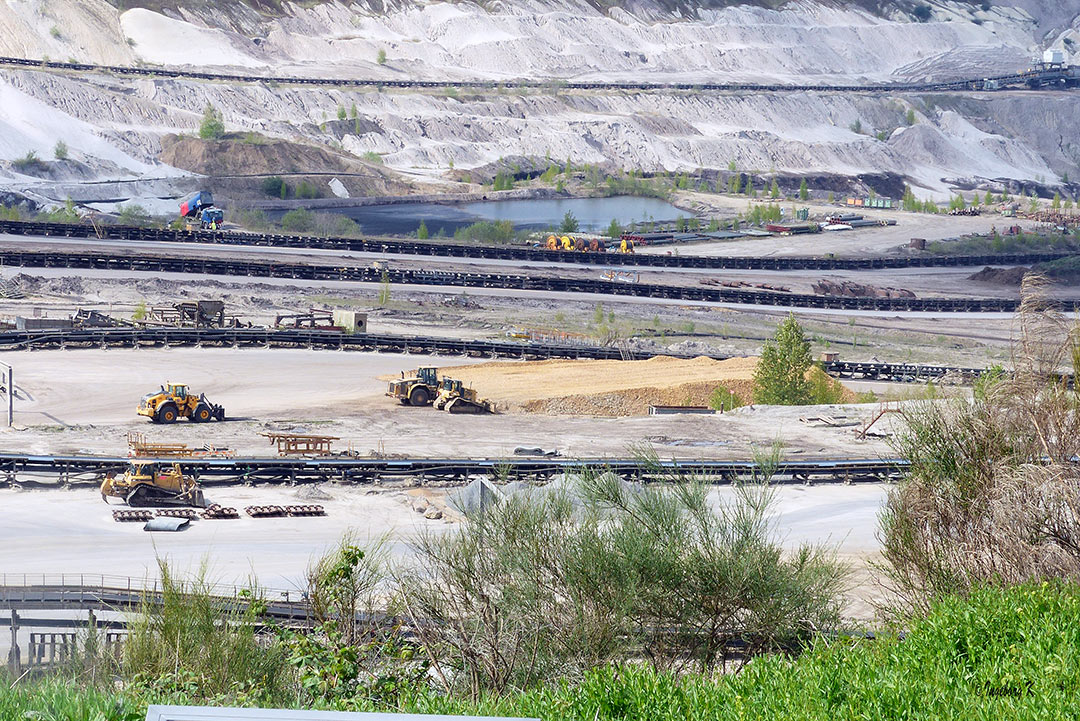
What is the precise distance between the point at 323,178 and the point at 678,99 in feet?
158

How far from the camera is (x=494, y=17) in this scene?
503 feet

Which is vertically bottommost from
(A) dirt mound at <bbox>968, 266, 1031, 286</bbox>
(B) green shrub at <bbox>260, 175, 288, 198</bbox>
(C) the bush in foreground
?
(A) dirt mound at <bbox>968, 266, 1031, 286</bbox>

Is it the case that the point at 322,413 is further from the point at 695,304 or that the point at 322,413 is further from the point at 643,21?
the point at 643,21

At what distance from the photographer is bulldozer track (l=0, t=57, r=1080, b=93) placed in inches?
4665

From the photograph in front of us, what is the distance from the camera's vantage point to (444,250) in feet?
254

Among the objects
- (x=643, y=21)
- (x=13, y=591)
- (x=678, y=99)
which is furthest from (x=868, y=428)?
(x=643, y=21)

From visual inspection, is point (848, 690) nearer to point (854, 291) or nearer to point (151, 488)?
point (151, 488)

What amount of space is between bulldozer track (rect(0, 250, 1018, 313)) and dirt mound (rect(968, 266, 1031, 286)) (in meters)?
10.2

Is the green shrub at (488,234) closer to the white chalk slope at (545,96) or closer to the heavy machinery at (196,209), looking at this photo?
the heavy machinery at (196,209)

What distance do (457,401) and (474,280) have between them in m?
28.6

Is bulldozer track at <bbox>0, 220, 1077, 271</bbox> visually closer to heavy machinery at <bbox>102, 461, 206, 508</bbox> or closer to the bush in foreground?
heavy machinery at <bbox>102, 461, 206, 508</bbox>

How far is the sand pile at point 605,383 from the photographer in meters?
43.8

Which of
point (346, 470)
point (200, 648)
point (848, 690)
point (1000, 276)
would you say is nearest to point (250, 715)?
point (848, 690)

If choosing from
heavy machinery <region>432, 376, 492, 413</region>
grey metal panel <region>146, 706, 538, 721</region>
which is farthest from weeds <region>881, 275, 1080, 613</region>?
heavy machinery <region>432, 376, 492, 413</region>
